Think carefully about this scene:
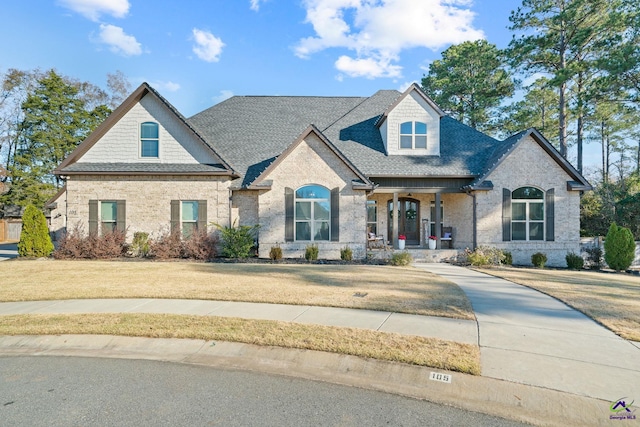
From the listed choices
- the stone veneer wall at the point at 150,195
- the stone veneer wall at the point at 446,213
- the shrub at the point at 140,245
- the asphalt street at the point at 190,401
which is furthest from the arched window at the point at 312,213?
the asphalt street at the point at 190,401

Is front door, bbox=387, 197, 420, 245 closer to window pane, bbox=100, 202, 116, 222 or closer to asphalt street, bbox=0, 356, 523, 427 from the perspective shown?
window pane, bbox=100, 202, 116, 222

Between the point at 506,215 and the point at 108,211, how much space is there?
18.2 meters

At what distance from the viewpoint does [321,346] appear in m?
4.95

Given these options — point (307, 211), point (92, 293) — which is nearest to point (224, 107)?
point (307, 211)

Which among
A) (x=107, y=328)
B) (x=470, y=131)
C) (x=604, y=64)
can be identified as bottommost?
(x=107, y=328)

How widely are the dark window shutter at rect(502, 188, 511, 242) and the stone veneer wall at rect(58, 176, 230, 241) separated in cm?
1272

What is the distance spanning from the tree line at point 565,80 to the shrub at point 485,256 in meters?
11.1

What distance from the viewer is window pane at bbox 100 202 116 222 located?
16438 millimetres

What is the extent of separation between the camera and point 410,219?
19953 mm

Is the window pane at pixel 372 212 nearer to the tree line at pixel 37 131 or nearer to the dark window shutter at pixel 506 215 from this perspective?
the dark window shutter at pixel 506 215

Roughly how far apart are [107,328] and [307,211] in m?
11.0

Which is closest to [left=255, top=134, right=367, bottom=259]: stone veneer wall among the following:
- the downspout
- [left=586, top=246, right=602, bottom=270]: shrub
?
the downspout

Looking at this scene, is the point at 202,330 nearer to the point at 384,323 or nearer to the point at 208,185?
the point at 384,323

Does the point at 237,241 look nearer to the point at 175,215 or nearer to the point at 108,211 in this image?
the point at 175,215
